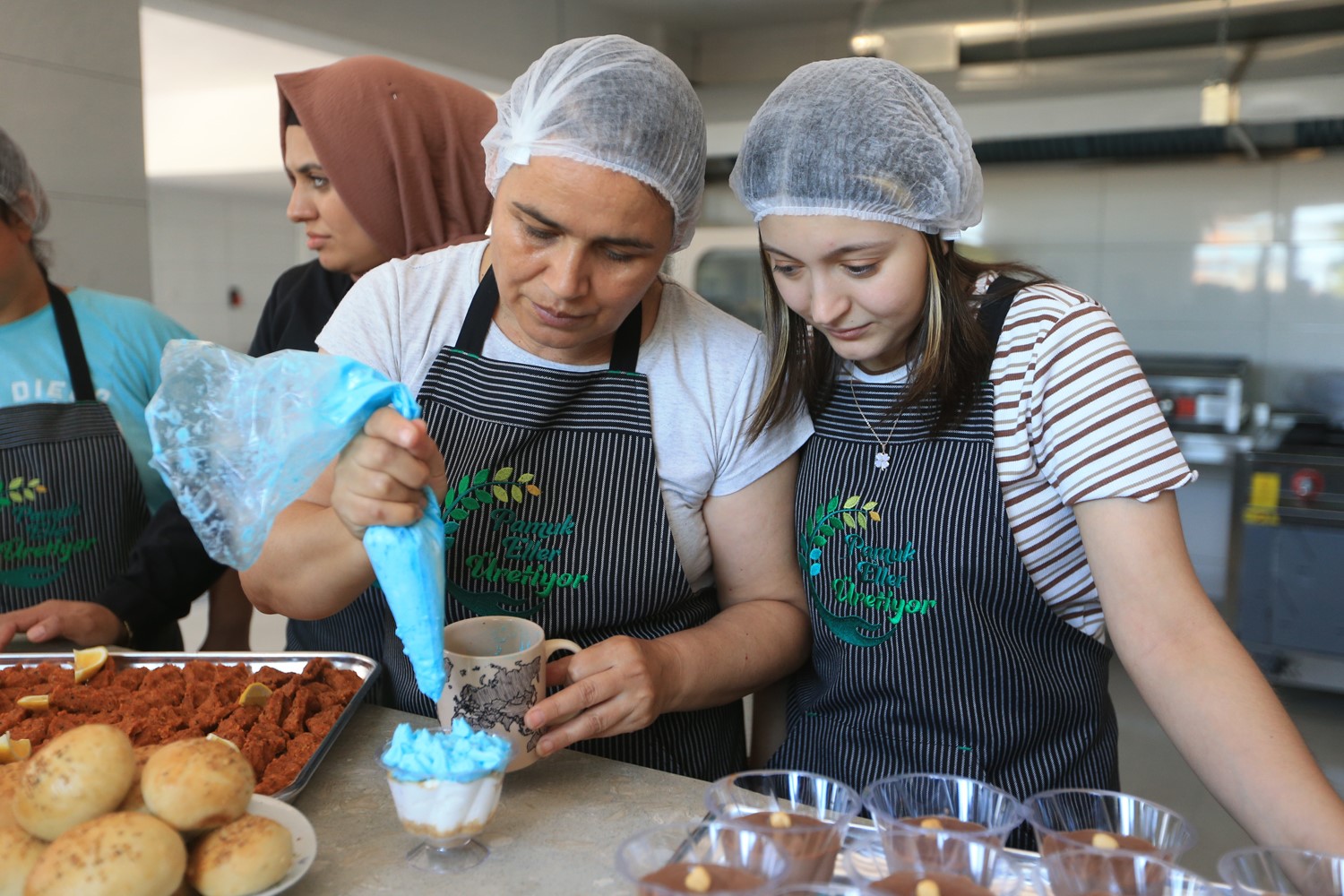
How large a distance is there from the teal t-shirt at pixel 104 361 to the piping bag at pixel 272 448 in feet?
3.37

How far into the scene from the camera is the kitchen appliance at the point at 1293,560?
364 cm

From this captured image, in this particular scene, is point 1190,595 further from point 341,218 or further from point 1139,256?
point 1139,256

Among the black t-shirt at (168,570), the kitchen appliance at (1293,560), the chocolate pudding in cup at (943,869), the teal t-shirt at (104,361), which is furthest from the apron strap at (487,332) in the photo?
the kitchen appliance at (1293,560)

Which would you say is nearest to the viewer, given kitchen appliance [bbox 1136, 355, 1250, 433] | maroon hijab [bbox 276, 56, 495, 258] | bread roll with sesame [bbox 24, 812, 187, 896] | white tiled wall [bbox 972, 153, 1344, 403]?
bread roll with sesame [bbox 24, 812, 187, 896]

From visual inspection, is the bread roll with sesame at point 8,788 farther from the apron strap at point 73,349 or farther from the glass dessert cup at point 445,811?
the apron strap at point 73,349

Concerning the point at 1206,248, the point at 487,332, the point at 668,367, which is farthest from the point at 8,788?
the point at 1206,248

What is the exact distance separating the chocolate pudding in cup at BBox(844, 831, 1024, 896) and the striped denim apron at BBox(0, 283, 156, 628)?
1.58m

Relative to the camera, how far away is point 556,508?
1.44 meters

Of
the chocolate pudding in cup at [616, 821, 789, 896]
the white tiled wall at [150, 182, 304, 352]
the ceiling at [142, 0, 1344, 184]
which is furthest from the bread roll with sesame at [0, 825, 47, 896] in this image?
the white tiled wall at [150, 182, 304, 352]

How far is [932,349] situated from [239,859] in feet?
3.10

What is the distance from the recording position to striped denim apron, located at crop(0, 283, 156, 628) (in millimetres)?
1871

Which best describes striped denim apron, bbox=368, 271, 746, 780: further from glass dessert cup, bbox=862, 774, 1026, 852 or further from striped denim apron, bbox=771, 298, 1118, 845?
glass dessert cup, bbox=862, 774, 1026, 852

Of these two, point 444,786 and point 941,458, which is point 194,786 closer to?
point 444,786

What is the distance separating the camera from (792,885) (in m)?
0.84
